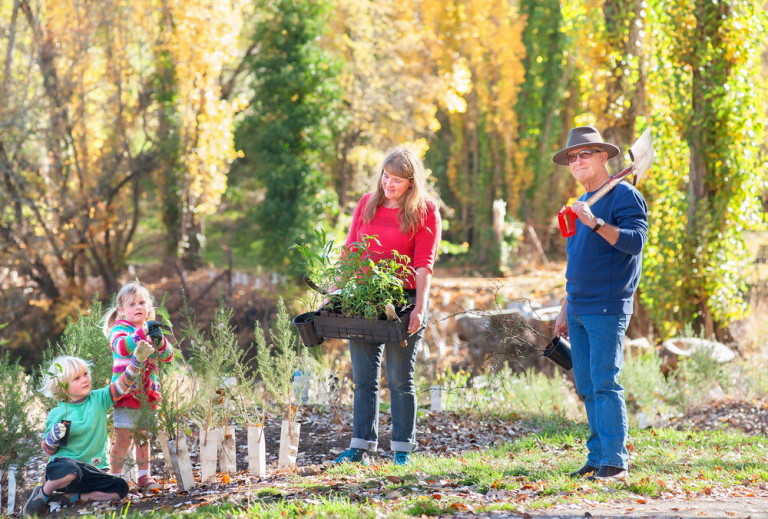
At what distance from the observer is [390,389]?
16.3 ft

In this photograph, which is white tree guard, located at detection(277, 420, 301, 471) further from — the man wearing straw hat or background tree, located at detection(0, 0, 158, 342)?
background tree, located at detection(0, 0, 158, 342)

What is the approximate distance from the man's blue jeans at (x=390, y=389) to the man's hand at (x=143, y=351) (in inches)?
42.8

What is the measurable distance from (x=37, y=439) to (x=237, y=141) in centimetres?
1413

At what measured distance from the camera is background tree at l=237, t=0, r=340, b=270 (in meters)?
16.0

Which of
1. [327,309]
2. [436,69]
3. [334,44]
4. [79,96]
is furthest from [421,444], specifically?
[436,69]

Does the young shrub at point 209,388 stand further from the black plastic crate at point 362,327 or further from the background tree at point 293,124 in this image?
the background tree at point 293,124

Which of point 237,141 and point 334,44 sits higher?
point 334,44

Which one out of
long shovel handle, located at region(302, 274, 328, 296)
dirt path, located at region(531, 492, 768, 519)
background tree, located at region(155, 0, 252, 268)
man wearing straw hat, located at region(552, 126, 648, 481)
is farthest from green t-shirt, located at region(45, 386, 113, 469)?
background tree, located at region(155, 0, 252, 268)

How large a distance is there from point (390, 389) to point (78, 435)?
1.68m

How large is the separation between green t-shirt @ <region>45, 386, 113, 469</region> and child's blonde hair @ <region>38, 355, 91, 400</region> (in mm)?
77

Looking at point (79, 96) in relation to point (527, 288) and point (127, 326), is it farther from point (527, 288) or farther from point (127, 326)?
point (127, 326)

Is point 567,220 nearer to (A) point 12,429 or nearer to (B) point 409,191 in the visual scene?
(B) point 409,191

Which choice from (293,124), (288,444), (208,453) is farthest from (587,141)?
(293,124)

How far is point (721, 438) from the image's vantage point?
21.0 ft
